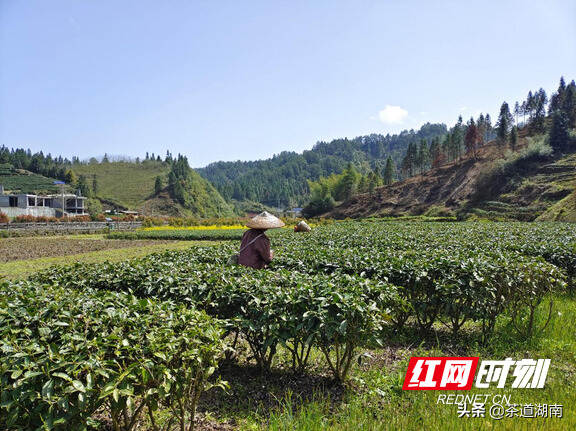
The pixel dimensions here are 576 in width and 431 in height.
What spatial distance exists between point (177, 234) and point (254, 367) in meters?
32.2

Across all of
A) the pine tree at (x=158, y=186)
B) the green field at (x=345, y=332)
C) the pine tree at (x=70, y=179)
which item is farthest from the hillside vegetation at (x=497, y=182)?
the pine tree at (x=70, y=179)

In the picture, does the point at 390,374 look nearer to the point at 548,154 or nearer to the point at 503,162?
the point at 503,162

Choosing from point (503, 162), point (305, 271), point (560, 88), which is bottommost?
point (305, 271)

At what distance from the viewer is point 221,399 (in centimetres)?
391

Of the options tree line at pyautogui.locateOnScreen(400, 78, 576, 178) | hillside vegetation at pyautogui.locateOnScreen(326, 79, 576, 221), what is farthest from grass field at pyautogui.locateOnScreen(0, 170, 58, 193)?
tree line at pyautogui.locateOnScreen(400, 78, 576, 178)

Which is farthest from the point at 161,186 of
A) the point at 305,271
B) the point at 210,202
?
the point at 305,271

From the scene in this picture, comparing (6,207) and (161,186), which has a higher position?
(161,186)

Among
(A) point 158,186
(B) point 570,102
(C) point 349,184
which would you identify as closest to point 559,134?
(B) point 570,102

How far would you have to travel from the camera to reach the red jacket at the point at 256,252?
21.9 ft

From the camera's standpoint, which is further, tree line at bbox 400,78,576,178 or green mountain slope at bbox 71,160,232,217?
green mountain slope at bbox 71,160,232,217

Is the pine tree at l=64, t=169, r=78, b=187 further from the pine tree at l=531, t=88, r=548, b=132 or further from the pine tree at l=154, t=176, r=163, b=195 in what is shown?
the pine tree at l=531, t=88, r=548, b=132

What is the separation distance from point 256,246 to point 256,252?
0.45 feet

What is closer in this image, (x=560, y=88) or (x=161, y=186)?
(x=560, y=88)

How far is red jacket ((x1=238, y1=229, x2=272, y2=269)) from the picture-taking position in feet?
21.9
